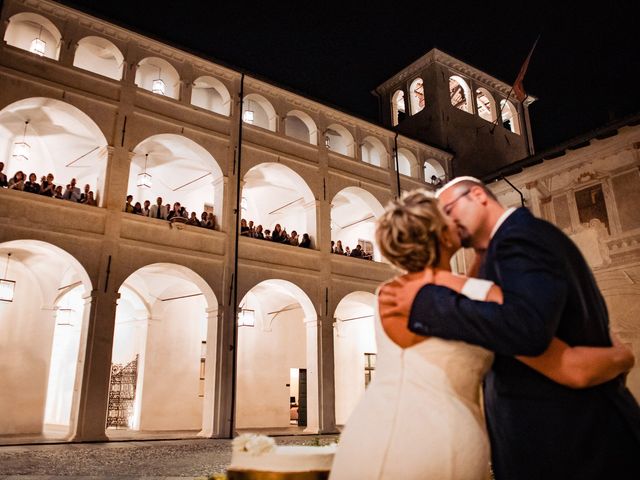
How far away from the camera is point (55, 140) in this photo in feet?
57.0

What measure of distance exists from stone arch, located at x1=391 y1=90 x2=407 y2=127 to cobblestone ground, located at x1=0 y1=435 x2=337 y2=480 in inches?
845

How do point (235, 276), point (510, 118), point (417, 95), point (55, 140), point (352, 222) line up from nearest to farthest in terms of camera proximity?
1. point (235, 276)
2. point (55, 140)
3. point (352, 222)
4. point (417, 95)
5. point (510, 118)

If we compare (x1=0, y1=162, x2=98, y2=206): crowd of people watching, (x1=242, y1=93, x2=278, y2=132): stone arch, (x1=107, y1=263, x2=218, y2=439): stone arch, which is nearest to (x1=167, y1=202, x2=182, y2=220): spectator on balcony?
(x1=0, y1=162, x2=98, y2=206): crowd of people watching

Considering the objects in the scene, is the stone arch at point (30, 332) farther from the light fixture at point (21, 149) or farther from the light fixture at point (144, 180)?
the light fixture at point (144, 180)

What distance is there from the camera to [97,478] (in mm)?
6918

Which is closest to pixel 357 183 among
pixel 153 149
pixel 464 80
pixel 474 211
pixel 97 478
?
pixel 153 149

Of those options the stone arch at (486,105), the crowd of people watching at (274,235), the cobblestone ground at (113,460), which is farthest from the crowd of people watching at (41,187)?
the stone arch at (486,105)

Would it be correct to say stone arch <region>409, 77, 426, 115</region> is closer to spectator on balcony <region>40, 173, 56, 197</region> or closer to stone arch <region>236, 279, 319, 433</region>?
stone arch <region>236, 279, 319, 433</region>

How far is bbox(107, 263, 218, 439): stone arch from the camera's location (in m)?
18.1

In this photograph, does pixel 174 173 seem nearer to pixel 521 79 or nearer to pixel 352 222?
pixel 352 222

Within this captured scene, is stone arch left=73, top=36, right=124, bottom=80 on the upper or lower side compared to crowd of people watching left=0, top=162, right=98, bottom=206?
upper

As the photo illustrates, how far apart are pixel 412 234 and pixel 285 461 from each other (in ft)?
3.00

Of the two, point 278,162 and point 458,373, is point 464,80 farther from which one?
point 458,373

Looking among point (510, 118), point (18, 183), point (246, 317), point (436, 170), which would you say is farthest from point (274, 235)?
point (510, 118)
